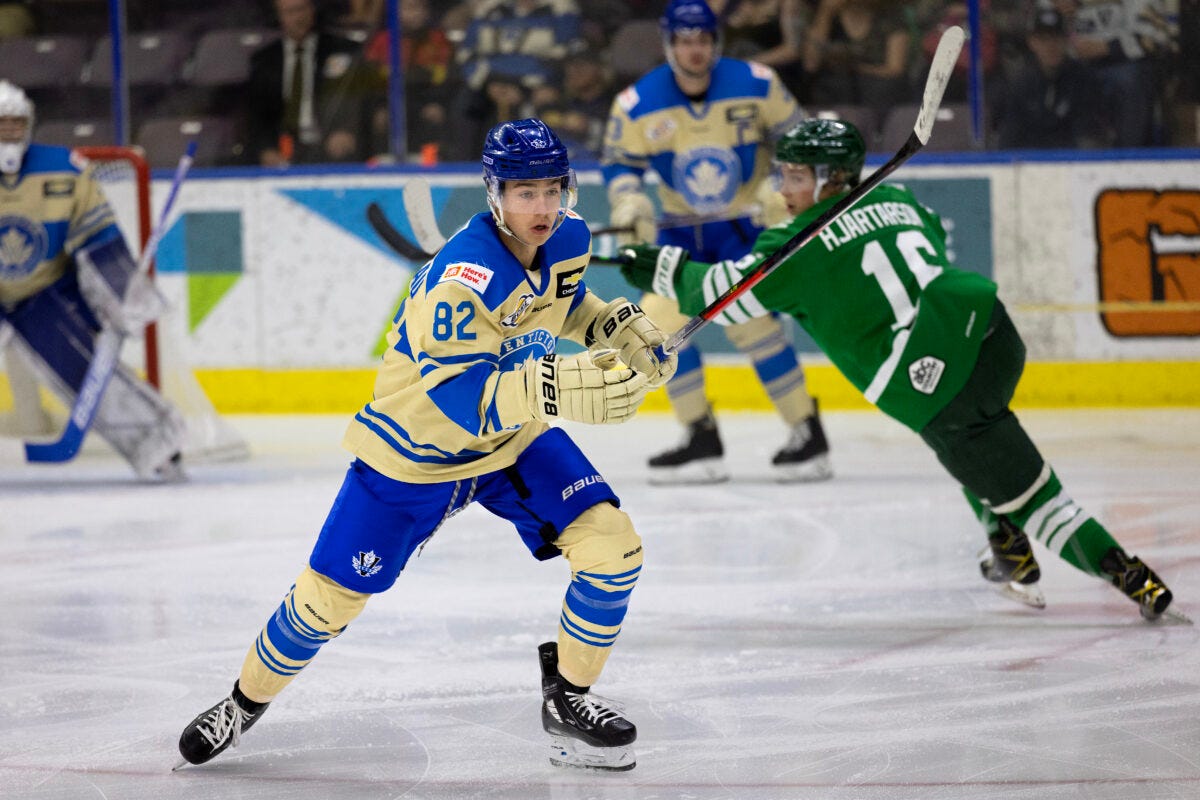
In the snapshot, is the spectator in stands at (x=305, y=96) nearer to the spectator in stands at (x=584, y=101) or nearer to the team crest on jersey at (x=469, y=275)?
the spectator in stands at (x=584, y=101)

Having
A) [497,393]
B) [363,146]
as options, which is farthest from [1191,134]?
[497,393]

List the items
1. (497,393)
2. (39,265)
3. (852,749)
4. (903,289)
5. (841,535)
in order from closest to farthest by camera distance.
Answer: (497,393), (852,749), (903,289), (841,535), (39,265)

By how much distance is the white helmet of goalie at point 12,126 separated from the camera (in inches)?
197

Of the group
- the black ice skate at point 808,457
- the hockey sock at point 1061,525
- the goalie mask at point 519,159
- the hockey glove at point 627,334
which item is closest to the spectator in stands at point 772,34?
the black ice skate at point 808,457

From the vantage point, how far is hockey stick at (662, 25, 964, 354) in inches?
91.8

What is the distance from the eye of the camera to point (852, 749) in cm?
248

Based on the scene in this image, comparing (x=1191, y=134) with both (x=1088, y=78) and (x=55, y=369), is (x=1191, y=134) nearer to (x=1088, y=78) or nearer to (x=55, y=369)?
(x=1088, y=78)

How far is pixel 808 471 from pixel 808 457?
44mm

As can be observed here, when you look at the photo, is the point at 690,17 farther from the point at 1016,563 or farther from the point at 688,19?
the point at 1016,563

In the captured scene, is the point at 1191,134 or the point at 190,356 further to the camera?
the point at 190,356

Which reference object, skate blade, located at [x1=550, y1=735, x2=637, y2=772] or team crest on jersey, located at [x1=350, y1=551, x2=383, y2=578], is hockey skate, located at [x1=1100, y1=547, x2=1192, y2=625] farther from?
team crest on jersey, located at [x1=350, y1=551, x2=383, y2=578]

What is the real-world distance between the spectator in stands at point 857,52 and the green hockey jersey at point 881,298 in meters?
3.09

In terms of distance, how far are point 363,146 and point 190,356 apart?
1.12 metres

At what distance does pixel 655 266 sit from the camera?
3.30 metres
